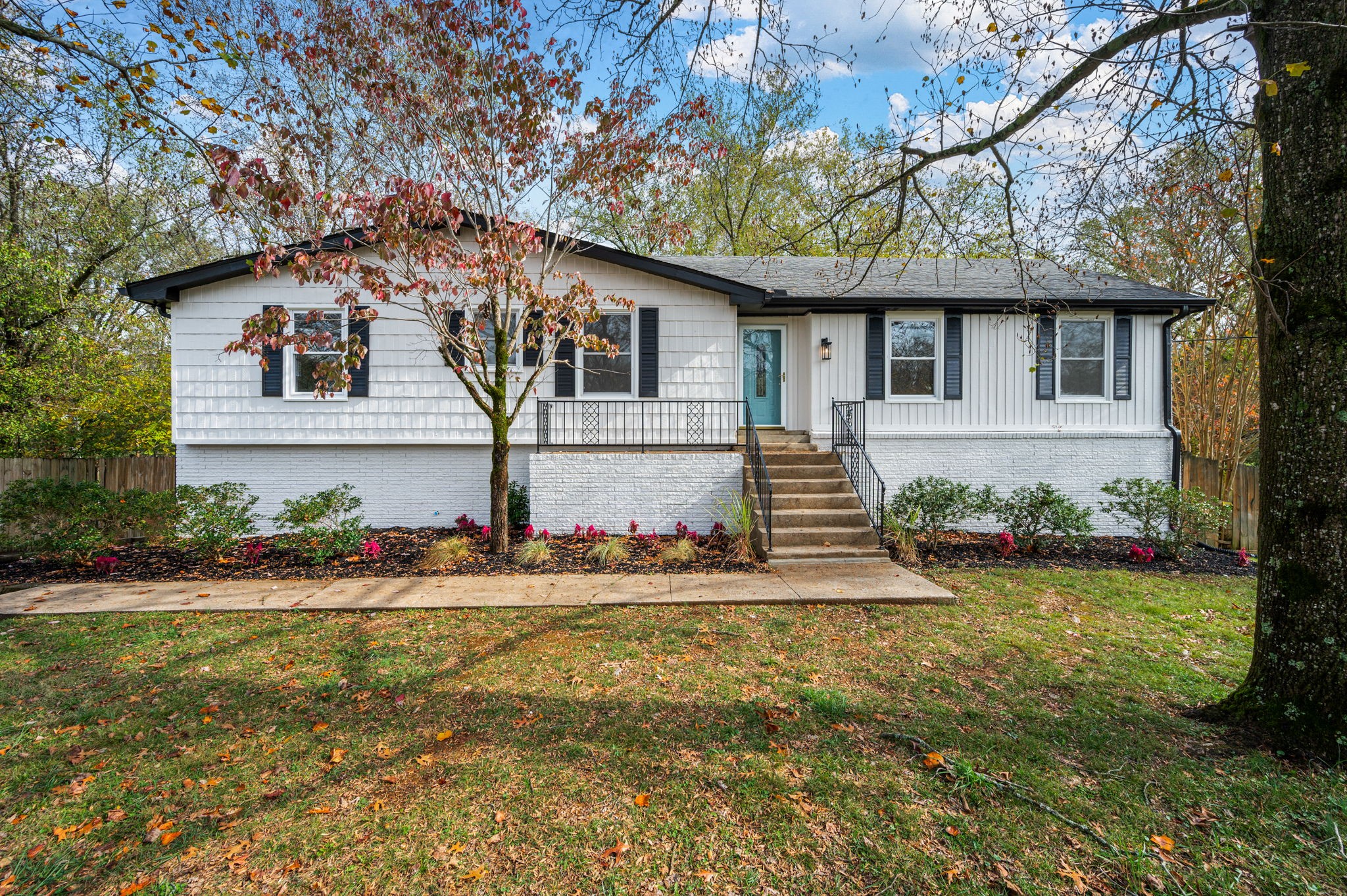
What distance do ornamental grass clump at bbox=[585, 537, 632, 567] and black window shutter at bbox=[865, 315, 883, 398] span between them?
5.34m

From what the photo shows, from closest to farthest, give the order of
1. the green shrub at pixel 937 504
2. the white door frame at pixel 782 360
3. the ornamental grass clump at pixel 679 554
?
1. the ornamental grass clump at pixel 679 554
2. the green shrub at pixel 937 504
3. the white door frame at pixel 782 360

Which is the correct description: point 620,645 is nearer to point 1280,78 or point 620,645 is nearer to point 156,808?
point 156,808

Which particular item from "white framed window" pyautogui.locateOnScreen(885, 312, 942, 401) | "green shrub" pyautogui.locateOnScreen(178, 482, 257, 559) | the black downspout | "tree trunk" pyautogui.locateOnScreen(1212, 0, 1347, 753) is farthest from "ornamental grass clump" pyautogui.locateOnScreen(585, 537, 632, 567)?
the black downspout

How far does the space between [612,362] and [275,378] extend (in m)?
5.55

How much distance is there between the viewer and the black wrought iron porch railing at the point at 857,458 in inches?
332

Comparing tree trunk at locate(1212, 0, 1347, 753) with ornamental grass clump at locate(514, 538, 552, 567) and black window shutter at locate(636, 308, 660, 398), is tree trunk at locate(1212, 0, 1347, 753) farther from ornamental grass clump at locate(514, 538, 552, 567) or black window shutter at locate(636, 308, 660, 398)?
black window shutter at locate(636, 308, 660, 398)

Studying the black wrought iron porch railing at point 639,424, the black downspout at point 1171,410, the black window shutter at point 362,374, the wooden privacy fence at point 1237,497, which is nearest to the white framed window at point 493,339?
the black wrought iron porch railing at point 639,424

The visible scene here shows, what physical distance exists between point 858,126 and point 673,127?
2.63 metres

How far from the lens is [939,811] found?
259 cm

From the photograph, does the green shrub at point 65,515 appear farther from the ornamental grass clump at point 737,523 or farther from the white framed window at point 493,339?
the ornamental grass clump at point 737,523

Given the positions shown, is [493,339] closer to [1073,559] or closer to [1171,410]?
[1073,559]

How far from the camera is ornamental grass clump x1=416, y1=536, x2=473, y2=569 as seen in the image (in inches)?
285

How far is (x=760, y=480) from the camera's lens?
330 inches

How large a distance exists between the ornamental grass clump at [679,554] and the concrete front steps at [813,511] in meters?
1.04
